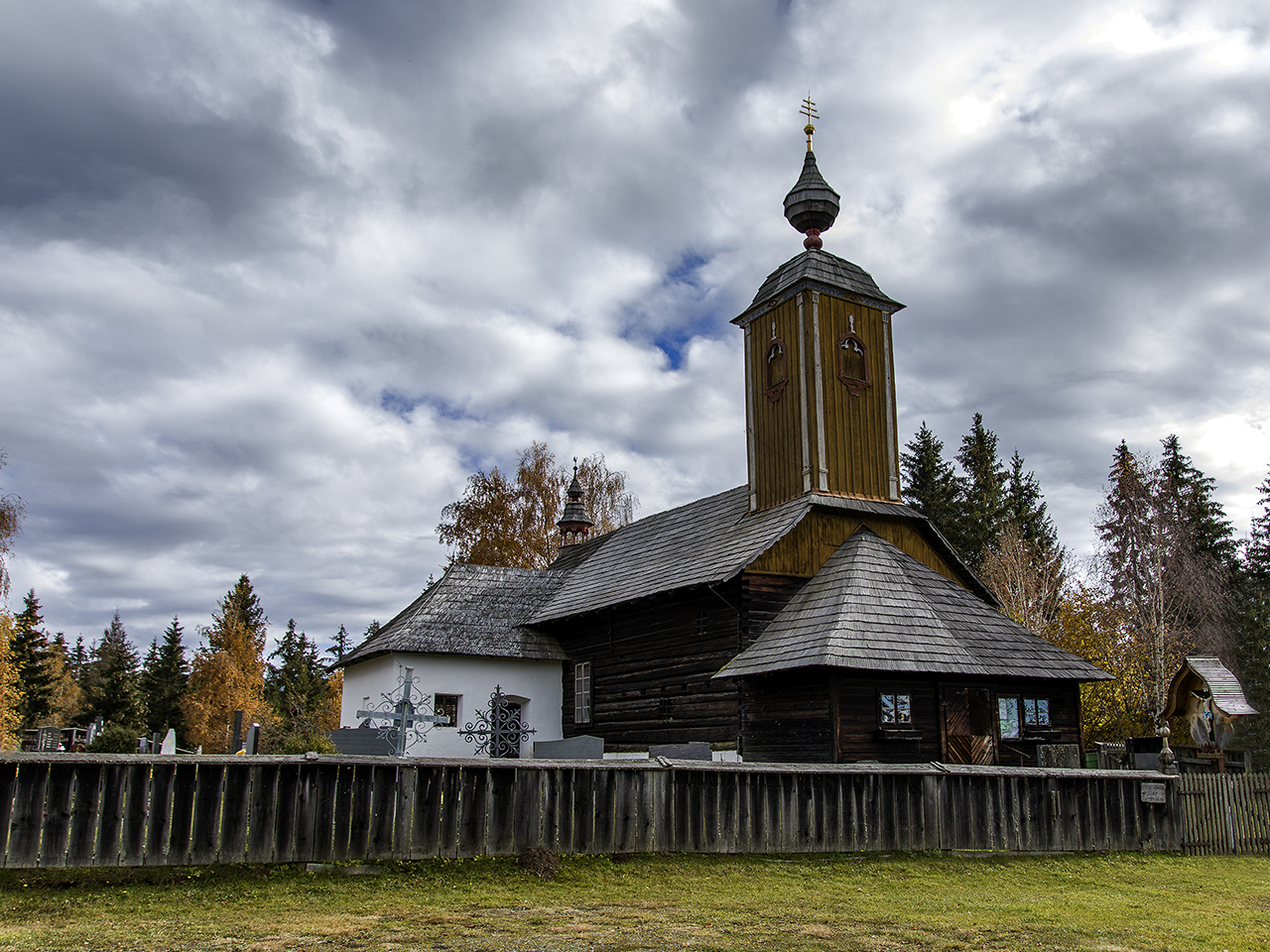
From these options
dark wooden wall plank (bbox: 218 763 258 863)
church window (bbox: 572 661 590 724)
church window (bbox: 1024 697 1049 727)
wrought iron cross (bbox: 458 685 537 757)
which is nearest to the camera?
dark wooden wall plank (bbox: 218 763 258 863)

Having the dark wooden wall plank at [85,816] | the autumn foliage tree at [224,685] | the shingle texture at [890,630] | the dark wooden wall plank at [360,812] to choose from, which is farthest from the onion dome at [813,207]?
the autumn foliage tree at [224,685]

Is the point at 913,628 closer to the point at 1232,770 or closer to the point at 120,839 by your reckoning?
the point at 1232,770

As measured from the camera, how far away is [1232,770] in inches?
925

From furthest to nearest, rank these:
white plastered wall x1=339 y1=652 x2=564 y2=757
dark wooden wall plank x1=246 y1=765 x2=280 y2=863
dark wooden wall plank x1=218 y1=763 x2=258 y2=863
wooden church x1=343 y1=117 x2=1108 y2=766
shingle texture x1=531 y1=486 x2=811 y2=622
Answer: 1. white plastered wall x1=339 y1=652 x2=564 y2=757
2. shingle texture x1=531 y1=486 x2=811 y2=622
3. wooden church x1=343 y1=117 x2=1108 y2=766
4. dark wooden wall plank x1=246 y1=765 x2=280 y2=863
5. dark wooden wall plank x1=218 y1=763 x2=258 y2=863

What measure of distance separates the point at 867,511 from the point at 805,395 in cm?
297

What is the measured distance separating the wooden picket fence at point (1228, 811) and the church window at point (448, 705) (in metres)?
16.4

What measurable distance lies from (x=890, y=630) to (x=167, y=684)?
48.2 metres

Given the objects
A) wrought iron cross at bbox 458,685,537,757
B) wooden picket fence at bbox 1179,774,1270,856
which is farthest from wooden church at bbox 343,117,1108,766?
wooden picket fence at bbox 1179,774,1270,856

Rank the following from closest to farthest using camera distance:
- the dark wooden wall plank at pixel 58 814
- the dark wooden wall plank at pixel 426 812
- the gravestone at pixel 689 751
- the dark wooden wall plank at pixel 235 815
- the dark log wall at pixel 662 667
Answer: the dark wooden wall plank at pixel 58 814, the dark wooden wall plank at pixel 235 815, the dark wooden wall plank at pixel 426 812, the gravestone at pixel 689 751, the dark log wall at pixel 662 667

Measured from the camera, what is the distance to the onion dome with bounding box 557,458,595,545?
3819cm

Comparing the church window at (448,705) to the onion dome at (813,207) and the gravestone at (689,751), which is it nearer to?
the gravestone at (689,751)

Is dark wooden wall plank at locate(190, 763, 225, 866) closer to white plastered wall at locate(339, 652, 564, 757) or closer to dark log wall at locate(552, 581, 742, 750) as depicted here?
dark log wall at locate(552, 581, 742, 750)

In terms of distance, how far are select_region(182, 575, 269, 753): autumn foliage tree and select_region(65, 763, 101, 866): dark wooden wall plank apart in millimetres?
37472

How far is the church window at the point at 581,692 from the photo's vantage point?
25641 mm
